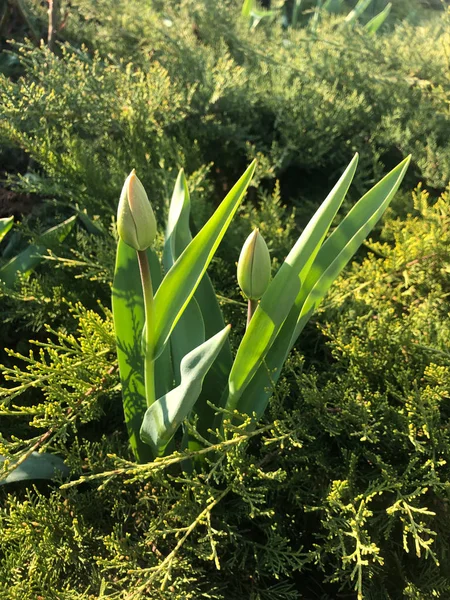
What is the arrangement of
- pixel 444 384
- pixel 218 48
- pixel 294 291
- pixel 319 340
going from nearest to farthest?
pixel 294 291 < pixel 444 384 < pixel 319 340 < pixel 218 48

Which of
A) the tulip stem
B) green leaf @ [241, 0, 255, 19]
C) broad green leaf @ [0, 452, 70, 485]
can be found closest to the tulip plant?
the tulip stem

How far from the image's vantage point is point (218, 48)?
5.72 ft

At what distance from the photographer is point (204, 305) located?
79 cm

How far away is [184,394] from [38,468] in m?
0.32

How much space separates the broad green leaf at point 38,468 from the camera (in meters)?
0.73

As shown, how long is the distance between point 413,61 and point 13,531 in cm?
149

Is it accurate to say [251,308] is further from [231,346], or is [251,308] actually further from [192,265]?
[231,346]

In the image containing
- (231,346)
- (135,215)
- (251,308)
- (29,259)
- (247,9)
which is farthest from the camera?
(247,9)

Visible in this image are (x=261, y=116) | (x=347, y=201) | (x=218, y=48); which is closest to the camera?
(x=347, y=201)

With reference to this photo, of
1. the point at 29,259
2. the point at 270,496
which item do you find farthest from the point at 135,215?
the point at 29,259

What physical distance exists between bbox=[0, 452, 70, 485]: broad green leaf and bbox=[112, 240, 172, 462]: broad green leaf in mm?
121

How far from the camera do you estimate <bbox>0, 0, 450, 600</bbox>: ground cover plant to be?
26.4 inches

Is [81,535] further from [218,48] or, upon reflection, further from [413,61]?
[218,48]

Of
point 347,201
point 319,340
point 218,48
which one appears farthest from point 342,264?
point 218,48
